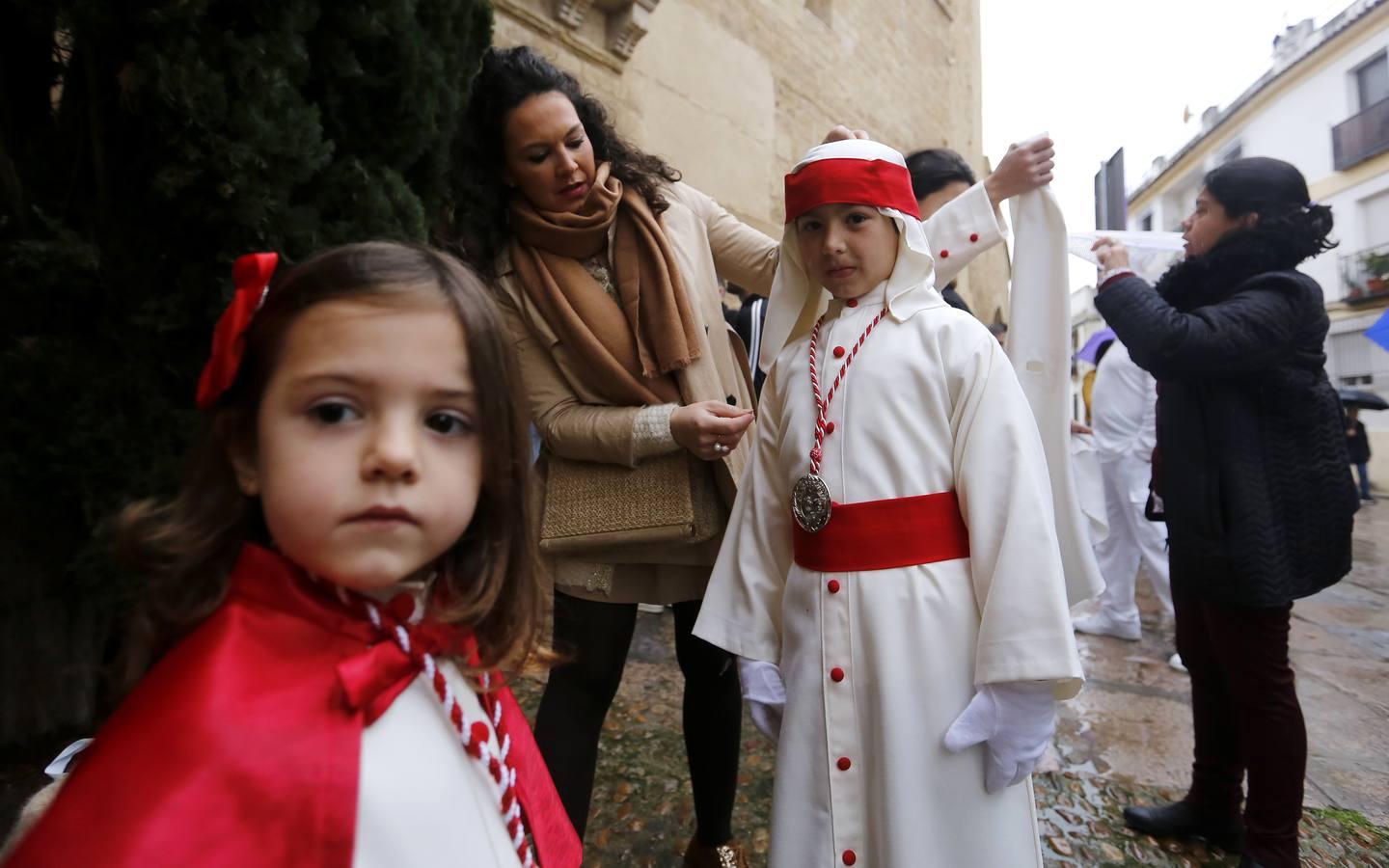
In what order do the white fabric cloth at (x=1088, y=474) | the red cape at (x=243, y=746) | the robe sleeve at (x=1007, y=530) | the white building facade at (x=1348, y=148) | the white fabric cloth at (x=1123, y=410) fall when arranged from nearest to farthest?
the red cape at (x=243, y=746)
the robe sleeve at (x=1007, y=530)
the white fabric cloth at (x=1088, y=474)
the white fabric cloth at (x=1123, y=410)
the white building facade at (x=1348, y=148)

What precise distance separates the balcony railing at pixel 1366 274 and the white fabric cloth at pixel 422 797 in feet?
72.8

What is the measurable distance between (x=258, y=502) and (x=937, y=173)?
91.5 inches

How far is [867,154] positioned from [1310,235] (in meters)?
1.43

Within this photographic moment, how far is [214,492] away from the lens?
1.01m

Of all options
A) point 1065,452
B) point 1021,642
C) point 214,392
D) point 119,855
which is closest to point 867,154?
point 1065,452

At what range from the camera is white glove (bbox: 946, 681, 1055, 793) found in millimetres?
1334

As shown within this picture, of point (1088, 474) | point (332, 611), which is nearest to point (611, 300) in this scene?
point (332, 611)

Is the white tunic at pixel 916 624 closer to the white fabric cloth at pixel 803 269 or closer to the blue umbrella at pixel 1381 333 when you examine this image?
the white fabric cloth at pixel 803 269

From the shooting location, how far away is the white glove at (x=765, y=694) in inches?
64.1

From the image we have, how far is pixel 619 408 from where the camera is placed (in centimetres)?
184

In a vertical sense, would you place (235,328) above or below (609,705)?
above

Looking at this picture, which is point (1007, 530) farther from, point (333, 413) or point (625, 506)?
point (333, 413)

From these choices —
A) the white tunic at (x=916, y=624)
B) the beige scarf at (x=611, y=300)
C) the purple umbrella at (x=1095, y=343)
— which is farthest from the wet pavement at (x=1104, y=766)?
the purple umbrella at (x=1095, y=343)

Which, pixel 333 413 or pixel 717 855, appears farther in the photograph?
pixel 717 855
